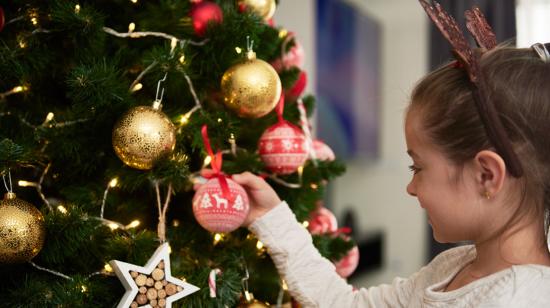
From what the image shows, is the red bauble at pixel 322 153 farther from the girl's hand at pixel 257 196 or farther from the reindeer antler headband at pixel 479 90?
Result: the reindeer antler headband at pixel 479 90

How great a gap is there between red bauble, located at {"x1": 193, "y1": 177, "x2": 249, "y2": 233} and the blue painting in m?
2.01

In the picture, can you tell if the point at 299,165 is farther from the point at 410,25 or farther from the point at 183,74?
the point at 410,25

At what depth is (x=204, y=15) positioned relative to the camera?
3.09 ft

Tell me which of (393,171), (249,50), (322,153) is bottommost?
(393,171)

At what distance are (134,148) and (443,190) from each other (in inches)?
15.6

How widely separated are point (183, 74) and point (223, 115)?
0.28ft

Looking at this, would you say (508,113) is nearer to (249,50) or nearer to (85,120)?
(249,50)

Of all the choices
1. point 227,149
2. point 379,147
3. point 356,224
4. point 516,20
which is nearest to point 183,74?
point 227,149

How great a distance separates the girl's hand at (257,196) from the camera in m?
0.96

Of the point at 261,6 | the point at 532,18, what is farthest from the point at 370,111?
the point at 261,6

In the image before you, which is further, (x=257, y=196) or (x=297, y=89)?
(x=297, y=89)

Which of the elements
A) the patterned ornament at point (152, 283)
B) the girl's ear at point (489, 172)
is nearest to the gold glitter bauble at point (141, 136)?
the patterned ornament at point (152, 283)

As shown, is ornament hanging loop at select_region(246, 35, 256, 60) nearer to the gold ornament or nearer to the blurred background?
the gold ornament

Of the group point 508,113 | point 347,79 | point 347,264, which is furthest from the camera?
point 347,79
